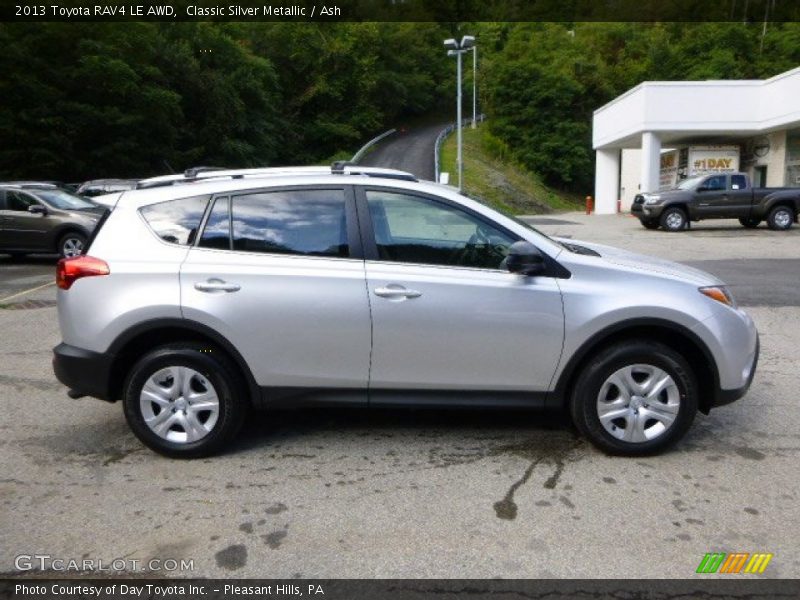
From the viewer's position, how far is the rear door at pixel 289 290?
420 centimetres

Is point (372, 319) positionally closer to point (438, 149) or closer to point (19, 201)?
point (19, 201)

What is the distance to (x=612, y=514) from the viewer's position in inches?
143

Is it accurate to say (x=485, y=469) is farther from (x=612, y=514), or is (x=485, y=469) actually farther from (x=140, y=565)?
(x=140, y=565)

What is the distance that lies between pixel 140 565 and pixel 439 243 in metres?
2.44

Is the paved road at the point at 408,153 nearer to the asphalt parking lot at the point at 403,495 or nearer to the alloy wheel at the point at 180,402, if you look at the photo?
the asphalt parking lot at the point at 403,495

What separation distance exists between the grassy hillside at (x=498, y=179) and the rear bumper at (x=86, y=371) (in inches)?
1128

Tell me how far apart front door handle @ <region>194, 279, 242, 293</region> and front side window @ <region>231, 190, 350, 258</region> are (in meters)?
0.26

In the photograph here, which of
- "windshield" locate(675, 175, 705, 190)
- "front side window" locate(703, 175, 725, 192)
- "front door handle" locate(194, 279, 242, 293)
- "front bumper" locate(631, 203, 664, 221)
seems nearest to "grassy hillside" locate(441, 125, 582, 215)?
"front bumper" locate(631, 203, 664, 221)

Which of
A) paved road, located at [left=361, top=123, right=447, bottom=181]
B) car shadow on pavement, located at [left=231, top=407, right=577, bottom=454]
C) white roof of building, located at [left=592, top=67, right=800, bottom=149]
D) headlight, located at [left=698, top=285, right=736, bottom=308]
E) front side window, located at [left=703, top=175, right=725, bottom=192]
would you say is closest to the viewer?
headlight, located at [left=698, top=285, right=736, bottom=308]

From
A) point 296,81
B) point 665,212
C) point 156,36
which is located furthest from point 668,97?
point 296,81

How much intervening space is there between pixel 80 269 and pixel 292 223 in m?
1.33

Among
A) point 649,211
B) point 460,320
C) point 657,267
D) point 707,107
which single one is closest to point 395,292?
point 460,320

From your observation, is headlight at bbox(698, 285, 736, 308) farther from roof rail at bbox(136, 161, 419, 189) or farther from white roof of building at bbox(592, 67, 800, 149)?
white roof of building at bbox(592, 67, 800, 149)

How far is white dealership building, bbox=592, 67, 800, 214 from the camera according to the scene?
27719 millimetres
